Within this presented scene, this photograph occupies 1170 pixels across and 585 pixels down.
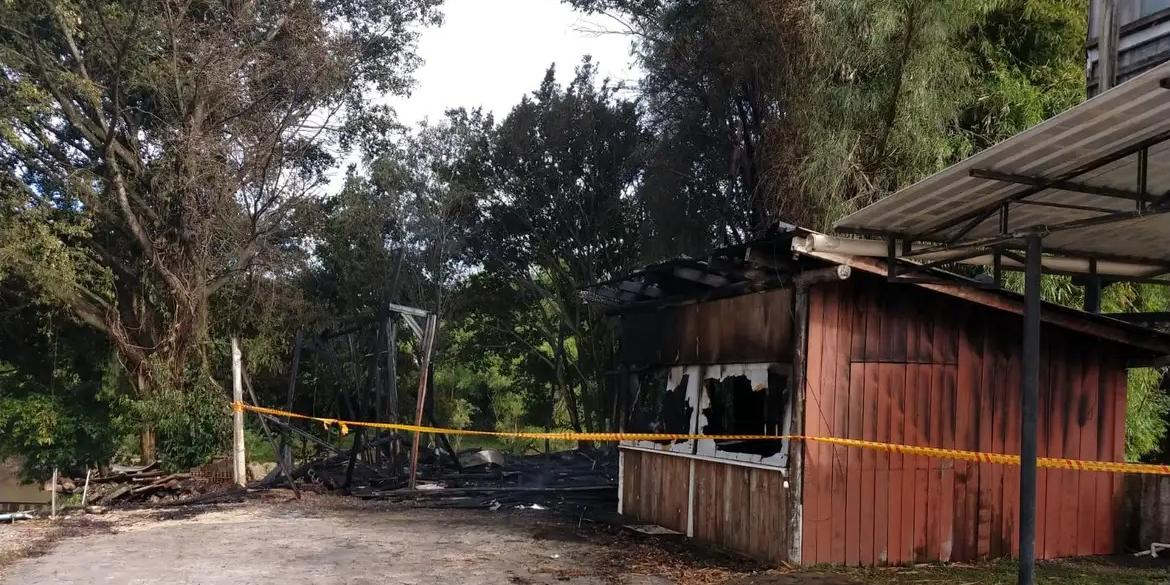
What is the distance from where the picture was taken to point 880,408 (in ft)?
25.9

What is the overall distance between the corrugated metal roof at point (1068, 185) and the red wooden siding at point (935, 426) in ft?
3.31

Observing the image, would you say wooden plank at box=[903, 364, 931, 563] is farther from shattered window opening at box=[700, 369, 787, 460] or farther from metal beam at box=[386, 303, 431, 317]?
metal beam at box=[386, 303, 431, 317]

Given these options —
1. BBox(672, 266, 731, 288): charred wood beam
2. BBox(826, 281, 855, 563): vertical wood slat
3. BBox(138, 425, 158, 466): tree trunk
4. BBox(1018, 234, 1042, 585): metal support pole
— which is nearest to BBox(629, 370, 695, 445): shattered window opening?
BBox(672, 266, 731, 288): charred wood beam

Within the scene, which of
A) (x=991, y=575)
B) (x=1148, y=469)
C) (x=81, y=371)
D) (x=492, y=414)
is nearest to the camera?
(x=1148, y=469)

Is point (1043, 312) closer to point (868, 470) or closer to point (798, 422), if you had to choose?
point (868, 470)

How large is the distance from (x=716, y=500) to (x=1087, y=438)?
3.62m

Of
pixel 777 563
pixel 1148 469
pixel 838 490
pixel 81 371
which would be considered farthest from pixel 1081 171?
pixel 81 371

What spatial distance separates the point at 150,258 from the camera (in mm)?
17000

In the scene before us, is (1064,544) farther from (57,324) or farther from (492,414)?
(492,414)

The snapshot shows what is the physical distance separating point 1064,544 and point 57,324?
738 inches

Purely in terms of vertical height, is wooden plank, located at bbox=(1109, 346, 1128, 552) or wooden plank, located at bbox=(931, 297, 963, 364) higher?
wooden plank, located at bbox=(931, 297, 963, 364)

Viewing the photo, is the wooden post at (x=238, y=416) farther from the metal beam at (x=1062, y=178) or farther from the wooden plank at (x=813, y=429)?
the metal beam at (x=1062, y=178)

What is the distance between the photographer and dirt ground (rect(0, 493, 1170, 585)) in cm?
724

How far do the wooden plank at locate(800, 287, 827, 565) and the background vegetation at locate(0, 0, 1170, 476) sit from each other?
462cm
